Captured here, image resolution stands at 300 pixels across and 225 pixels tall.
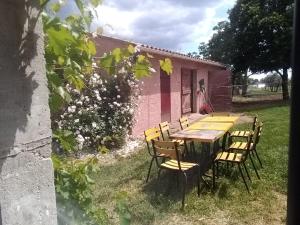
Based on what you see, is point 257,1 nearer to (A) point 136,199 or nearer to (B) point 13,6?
(A) point 136,199

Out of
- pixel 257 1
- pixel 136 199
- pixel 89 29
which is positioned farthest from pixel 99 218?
pixel 257 1

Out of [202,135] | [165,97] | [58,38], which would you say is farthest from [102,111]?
[58,38]

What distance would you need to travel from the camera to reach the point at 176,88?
13.8 metres

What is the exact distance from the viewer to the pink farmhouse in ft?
33.9

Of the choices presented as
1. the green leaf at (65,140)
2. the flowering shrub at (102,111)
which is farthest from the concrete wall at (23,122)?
the flowering shrub at (102,111)

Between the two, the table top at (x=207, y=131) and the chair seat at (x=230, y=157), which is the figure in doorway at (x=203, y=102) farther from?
the chair seat at (x=230, y=157)

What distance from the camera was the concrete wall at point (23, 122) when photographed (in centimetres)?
117

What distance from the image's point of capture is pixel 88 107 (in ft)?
26.2

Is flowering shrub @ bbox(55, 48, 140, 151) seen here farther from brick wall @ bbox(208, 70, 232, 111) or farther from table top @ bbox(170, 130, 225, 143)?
brick wall @ bbox(208, 70, 232, 111)

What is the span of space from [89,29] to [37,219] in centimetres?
107

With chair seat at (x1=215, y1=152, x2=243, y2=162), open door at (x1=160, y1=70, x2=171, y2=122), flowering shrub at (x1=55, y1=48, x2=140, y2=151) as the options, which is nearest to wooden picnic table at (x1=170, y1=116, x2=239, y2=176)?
chair seat at (x1=215, y1=152, x2=243, y2=162)

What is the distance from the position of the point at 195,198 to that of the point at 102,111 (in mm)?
4087

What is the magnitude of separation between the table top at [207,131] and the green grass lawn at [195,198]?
30.9 inches

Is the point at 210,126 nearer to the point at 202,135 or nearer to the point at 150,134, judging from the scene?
the point at 202,135
